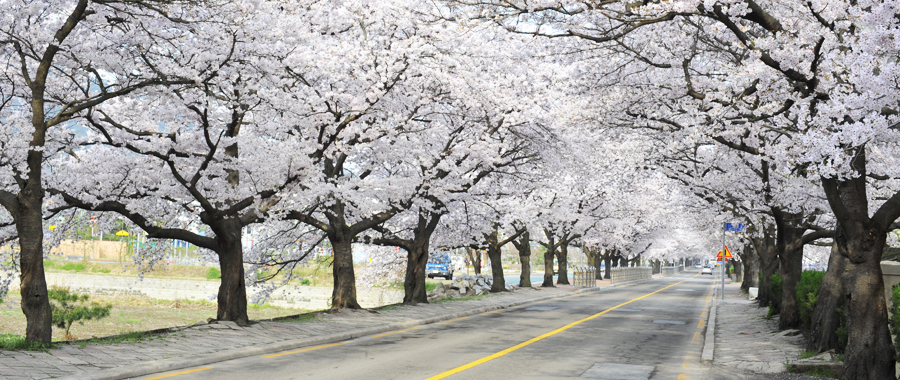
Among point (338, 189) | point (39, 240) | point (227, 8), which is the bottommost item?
point (39, 240)

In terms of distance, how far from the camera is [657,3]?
37.1 ft

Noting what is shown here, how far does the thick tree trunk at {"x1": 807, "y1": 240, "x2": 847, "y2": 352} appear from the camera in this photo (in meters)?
13.1

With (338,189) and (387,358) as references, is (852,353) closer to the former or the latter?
(387,358)

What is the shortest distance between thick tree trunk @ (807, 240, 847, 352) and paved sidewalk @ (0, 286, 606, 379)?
9.83m

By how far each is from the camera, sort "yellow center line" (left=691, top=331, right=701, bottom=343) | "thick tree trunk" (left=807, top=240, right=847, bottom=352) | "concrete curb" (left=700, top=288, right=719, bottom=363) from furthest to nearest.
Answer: "yellow center line" (left=691, top=331, right=701, bottom=343) < "concrete curb" (left=700, top=288, right=719, bottom=363) < "thick tree trunk" (left=807, top=240, right=847, bottom=352)

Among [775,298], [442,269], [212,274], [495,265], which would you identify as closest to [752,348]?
[775,298]

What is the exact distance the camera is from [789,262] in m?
21.2

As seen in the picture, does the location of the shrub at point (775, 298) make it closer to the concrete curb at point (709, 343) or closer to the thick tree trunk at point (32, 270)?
the concrete curb at point (709, 343)

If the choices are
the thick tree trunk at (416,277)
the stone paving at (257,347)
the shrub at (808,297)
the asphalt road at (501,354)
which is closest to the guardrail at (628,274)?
the thick tree trunk at (416,277)

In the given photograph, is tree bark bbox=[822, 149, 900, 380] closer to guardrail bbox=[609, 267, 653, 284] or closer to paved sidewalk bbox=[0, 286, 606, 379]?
paved sidewalk bbox=[0, 286, 606, 379]

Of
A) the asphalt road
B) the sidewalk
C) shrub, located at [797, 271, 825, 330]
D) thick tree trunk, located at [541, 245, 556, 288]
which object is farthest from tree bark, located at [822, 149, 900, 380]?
thick tree trunk, located at [541, 245, 556, 288]

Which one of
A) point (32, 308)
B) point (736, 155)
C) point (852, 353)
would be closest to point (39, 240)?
point (32, 308)

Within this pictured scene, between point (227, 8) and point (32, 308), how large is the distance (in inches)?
248

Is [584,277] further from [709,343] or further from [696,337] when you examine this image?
[709,343]
